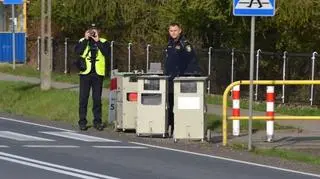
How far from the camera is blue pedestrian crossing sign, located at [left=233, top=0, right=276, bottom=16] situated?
1284cm

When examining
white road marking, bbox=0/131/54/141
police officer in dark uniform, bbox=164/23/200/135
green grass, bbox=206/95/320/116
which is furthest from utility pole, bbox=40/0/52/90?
police officer in dark uniform, bbox=164/23/200/135

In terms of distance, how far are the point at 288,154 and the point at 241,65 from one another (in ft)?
33.9

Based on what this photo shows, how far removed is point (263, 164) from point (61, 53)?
66.9 feet

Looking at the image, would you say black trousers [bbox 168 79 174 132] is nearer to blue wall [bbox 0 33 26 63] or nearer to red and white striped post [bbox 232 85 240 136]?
red and white striped post [bbox 232 85 240 136]

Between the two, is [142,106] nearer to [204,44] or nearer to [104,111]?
[104,111]

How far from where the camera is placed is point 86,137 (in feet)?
46.4

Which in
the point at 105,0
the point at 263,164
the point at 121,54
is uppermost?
the point at 105,0

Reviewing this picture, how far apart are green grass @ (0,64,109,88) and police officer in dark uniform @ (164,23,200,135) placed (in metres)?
9.89

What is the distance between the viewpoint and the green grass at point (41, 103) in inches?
728

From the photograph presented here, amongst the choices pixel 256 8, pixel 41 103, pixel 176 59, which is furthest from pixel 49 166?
pixel 41 103

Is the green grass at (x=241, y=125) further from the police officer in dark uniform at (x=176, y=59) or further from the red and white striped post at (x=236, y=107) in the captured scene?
the police officer in dark uniform at (x=176, y=59)

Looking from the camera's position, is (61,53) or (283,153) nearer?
(283,153)

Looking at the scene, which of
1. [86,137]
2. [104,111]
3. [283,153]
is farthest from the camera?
[104,111]

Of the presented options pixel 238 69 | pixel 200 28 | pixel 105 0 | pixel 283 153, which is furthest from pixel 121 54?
pixel 283 153
